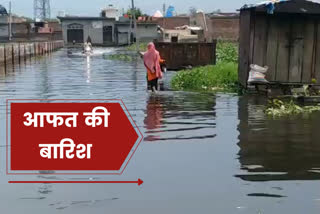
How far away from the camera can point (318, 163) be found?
26.4 feet

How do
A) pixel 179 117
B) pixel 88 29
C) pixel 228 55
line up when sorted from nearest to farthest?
1. pixel 179 117
2. pixel 228 55
3. pixel 88 29

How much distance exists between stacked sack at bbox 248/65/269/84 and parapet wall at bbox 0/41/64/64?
20.8 m

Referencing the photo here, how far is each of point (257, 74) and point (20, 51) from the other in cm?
3024

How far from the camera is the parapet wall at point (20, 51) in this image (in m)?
33.6

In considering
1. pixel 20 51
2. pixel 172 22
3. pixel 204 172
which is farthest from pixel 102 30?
pixel 204 172

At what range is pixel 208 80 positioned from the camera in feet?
63.7

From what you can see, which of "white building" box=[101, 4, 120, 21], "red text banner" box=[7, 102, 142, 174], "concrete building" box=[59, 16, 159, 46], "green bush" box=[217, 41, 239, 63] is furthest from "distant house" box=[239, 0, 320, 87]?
"white building" box=[101, 4, 120, 21]

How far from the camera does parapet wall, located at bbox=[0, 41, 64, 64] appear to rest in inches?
1323

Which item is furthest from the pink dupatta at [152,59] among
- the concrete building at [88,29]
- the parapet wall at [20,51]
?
the concrete building at [88,29]

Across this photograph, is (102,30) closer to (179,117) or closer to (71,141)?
(179,117)

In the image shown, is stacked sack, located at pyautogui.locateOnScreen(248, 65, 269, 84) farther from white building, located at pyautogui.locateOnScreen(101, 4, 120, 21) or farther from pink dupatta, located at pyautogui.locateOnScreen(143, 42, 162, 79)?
white building, located at pyautogui.locateOnScreen(101, 4, 120, 21)

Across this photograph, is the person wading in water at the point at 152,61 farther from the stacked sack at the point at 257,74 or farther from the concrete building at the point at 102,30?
the concrete building at the point at 102,30

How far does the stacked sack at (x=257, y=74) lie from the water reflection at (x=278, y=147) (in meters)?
2.37

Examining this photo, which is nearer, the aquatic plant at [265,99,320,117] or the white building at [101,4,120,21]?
the aquatic plant at [265,99,320,117]
